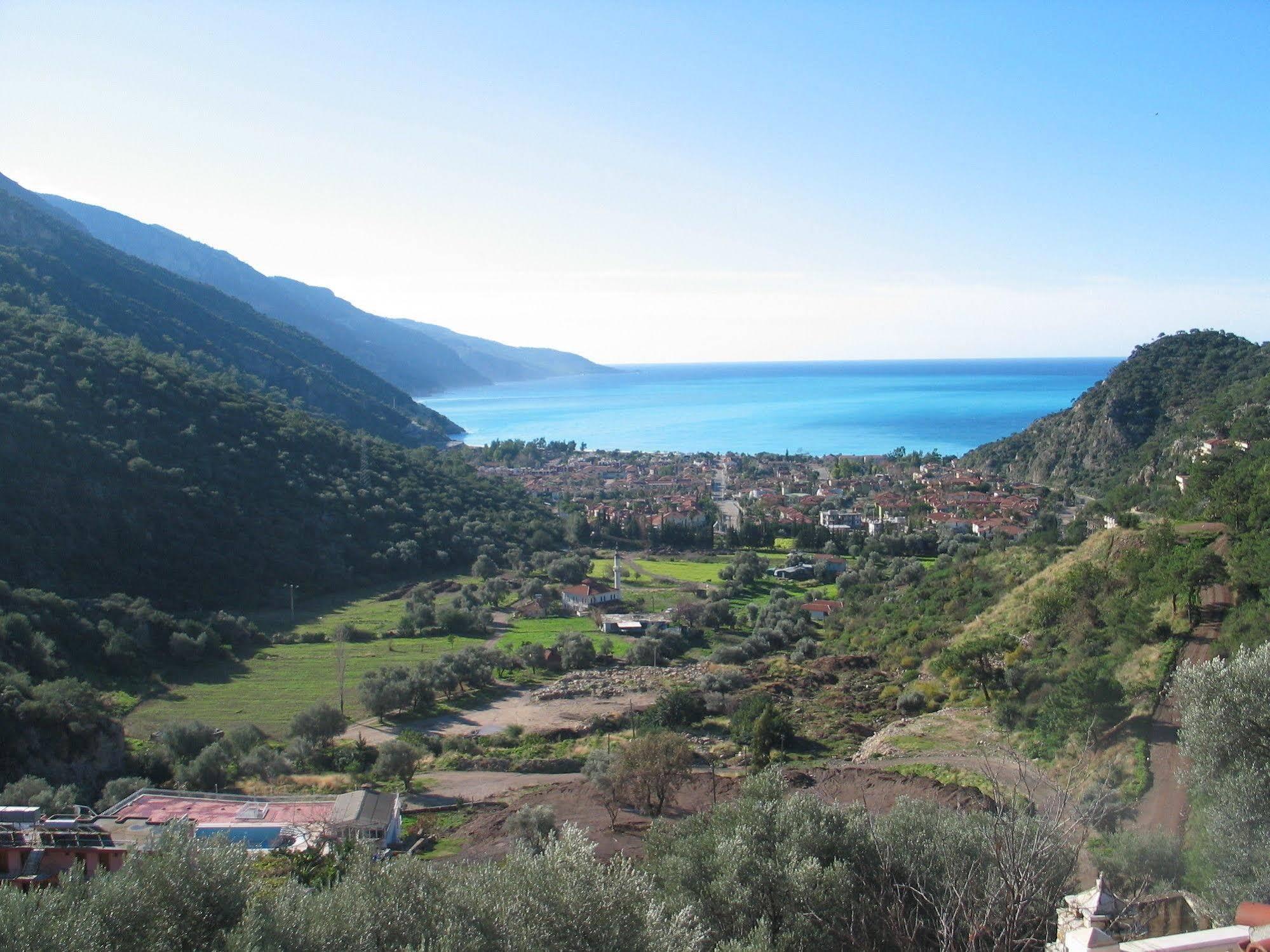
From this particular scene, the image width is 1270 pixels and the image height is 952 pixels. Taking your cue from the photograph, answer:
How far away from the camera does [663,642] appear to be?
76.9 ft

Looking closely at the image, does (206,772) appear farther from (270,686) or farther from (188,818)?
(188,818)

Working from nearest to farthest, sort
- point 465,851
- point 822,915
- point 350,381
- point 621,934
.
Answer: point 621,934
point 822,915
point 465,851
point 350,381

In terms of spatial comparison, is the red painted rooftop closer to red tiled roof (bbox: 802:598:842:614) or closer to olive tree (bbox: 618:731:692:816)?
olive tree (bbox: 618:731:692:816)

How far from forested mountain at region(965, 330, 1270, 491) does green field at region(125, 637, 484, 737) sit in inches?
1117

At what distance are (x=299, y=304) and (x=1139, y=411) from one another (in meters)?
129

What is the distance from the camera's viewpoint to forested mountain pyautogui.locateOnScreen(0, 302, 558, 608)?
932 inches

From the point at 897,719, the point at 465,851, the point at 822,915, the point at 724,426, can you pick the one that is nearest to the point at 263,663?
the point at 465,851

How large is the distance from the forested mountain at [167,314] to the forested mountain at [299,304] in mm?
19352

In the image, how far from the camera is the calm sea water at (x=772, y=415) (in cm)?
8344

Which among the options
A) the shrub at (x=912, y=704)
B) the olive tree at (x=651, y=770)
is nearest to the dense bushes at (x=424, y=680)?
the olive tree at (x=651, y=770)

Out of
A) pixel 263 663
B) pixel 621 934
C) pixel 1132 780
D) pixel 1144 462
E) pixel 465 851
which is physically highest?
pixel 1144 462

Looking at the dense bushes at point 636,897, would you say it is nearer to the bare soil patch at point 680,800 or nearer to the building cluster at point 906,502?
the bare soil patch at point 680,800

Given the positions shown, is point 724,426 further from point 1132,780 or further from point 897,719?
point 1132,780

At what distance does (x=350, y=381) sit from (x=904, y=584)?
212 feet
